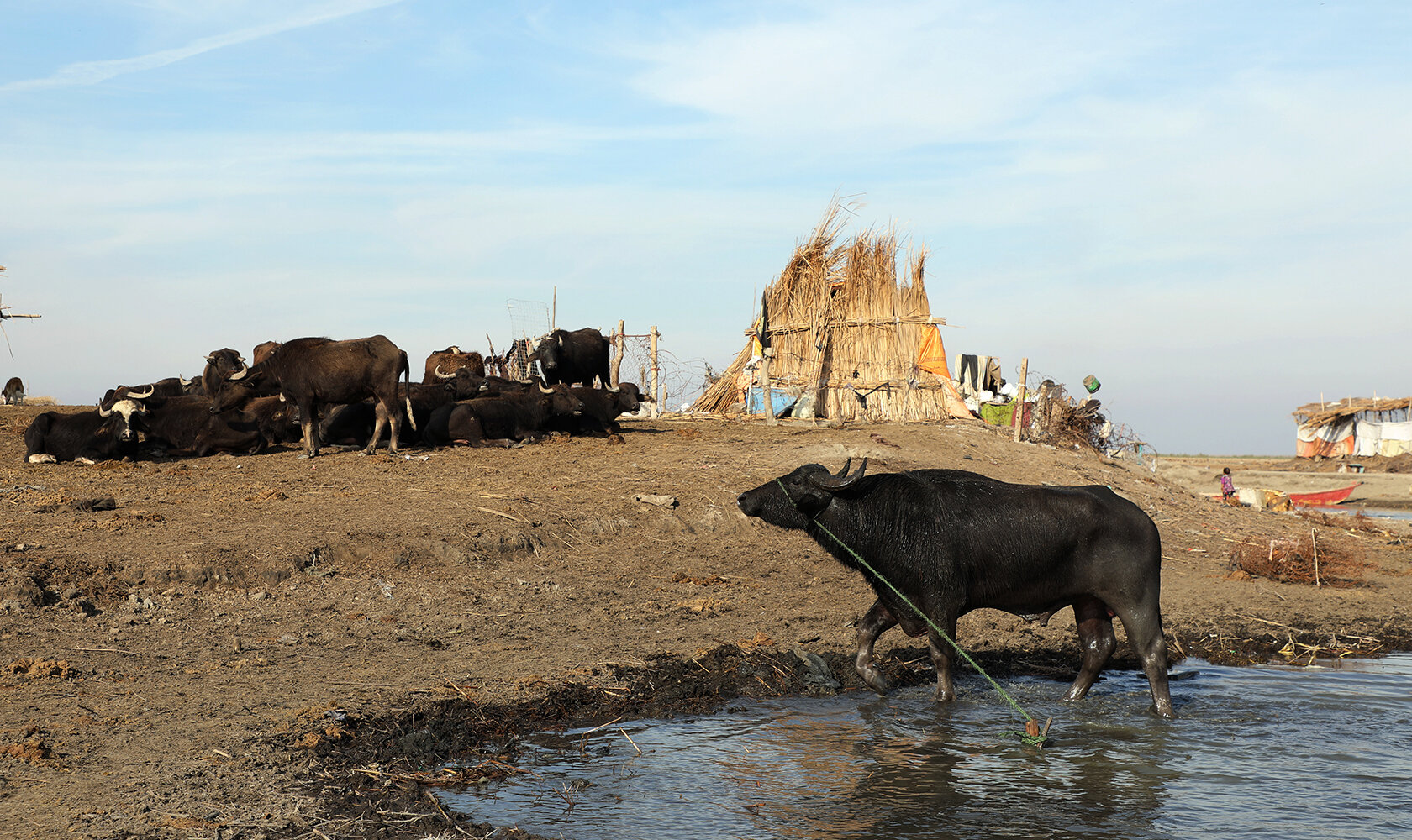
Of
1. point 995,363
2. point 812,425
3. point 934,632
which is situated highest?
point 995,363

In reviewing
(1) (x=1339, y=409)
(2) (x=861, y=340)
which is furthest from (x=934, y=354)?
(1) (x=1339, y=409)

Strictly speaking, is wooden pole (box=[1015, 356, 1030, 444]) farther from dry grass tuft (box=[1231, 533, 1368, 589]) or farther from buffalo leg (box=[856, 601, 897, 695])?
buffalo leg (box=[856, 601, 897, 695])

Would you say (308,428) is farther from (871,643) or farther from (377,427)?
(871,643)

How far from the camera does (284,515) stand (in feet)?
35.4

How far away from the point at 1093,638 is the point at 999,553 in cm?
102

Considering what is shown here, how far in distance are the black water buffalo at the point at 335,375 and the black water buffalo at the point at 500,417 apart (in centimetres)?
100

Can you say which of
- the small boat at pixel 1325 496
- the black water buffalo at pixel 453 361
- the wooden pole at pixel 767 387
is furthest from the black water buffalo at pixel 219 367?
the small boat at pixel 1325 496

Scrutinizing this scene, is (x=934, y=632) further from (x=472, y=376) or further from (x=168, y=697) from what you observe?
(x=472, y=376)

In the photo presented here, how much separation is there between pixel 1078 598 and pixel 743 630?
290 cm

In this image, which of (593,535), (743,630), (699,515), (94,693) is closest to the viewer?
(94,693)

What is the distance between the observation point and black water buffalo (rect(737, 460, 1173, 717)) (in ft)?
22.7

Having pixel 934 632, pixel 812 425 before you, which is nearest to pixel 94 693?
pixel 934 632

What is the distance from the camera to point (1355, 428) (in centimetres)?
4319

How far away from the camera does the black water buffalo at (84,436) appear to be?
14.4 meters
